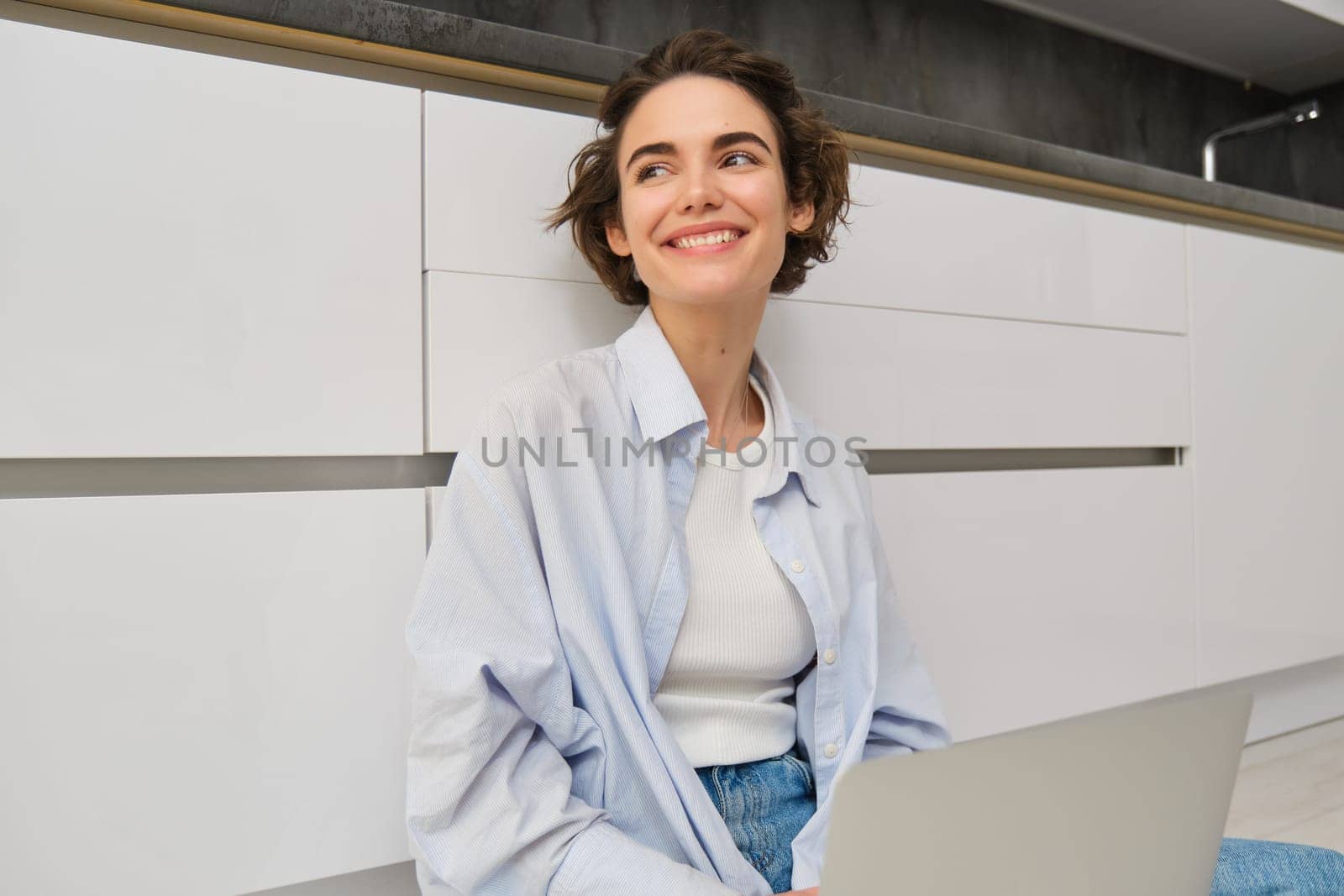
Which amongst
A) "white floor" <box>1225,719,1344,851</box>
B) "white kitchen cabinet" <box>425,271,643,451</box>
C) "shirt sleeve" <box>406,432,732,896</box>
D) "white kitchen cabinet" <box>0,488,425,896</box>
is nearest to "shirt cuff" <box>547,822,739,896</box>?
"shirt sleeve" <box>406,432,732,896</box>

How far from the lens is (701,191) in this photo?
0.99m

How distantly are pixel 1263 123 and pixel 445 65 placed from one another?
2145 millimetres

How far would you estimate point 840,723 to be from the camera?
1.02m

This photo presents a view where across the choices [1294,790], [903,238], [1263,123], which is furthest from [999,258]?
[1263,123]

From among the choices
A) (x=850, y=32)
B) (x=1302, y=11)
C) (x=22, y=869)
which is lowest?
(x=22, y=869)

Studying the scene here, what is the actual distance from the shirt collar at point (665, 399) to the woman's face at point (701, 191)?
0.05 metres

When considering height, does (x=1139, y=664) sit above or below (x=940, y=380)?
below

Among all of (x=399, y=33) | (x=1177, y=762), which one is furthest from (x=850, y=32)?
(x=1177, y=762)

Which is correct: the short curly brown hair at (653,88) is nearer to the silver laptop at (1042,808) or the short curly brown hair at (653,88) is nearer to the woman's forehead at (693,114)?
the woman's forehead at (693,114)

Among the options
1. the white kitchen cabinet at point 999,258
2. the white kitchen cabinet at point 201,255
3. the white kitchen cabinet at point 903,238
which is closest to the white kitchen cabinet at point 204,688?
the white kitchen cabinet at point 201,255

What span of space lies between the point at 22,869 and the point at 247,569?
11.9 inches

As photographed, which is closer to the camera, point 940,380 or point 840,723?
point 840,723

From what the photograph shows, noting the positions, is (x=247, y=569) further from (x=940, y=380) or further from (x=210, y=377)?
(x=940, y=380)

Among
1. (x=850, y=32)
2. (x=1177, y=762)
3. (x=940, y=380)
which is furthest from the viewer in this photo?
(x=850, y=32)
